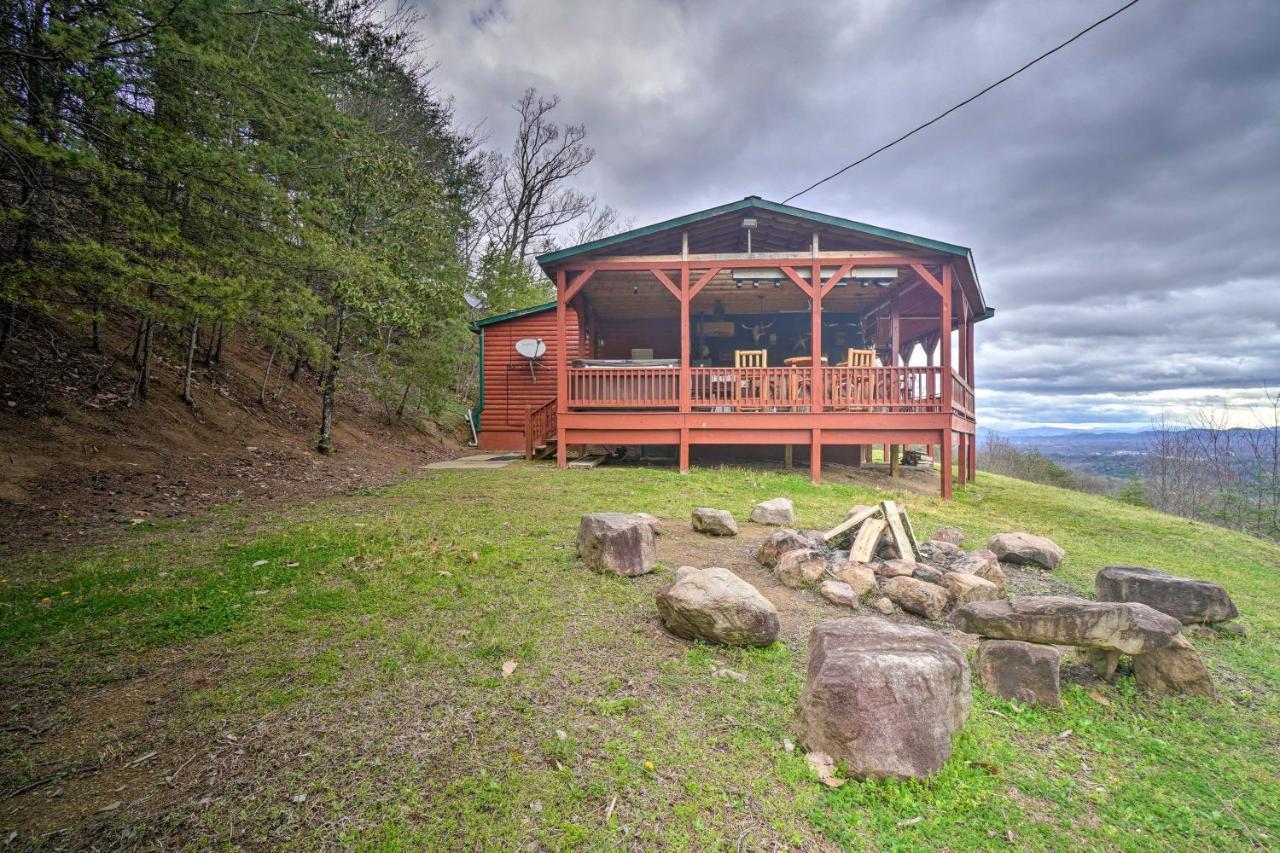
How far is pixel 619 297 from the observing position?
13.3 metres

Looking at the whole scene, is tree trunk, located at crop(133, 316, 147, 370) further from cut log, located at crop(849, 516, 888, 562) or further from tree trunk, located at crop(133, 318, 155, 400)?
cut log, located at crop(849, 516, 888, 562)

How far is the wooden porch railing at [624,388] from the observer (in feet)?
35.2

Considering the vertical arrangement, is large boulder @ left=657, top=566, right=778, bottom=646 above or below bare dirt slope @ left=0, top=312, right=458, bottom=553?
below

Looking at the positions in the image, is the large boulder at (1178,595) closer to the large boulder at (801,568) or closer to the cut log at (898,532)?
the cut log at (898,532)

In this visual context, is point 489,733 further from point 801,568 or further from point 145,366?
point 145,366

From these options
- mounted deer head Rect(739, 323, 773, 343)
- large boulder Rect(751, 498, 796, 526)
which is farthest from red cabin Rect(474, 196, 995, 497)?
large boulder Rect(751, 498, 796, 526)

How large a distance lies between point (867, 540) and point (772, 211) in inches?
294

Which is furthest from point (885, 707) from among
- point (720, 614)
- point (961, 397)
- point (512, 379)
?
point (512, 379)

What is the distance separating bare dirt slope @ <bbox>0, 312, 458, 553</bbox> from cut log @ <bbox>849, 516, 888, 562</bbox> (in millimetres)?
7325

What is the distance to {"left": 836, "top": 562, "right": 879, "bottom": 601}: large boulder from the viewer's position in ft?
13.6

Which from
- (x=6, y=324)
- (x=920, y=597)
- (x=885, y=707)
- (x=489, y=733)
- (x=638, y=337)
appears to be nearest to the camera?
(x=885, y=707)

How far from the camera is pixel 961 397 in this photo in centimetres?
1188

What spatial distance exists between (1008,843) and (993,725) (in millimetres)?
841

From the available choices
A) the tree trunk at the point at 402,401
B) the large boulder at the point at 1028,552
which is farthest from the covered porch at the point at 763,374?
the tree trunk at the point at 402,401
